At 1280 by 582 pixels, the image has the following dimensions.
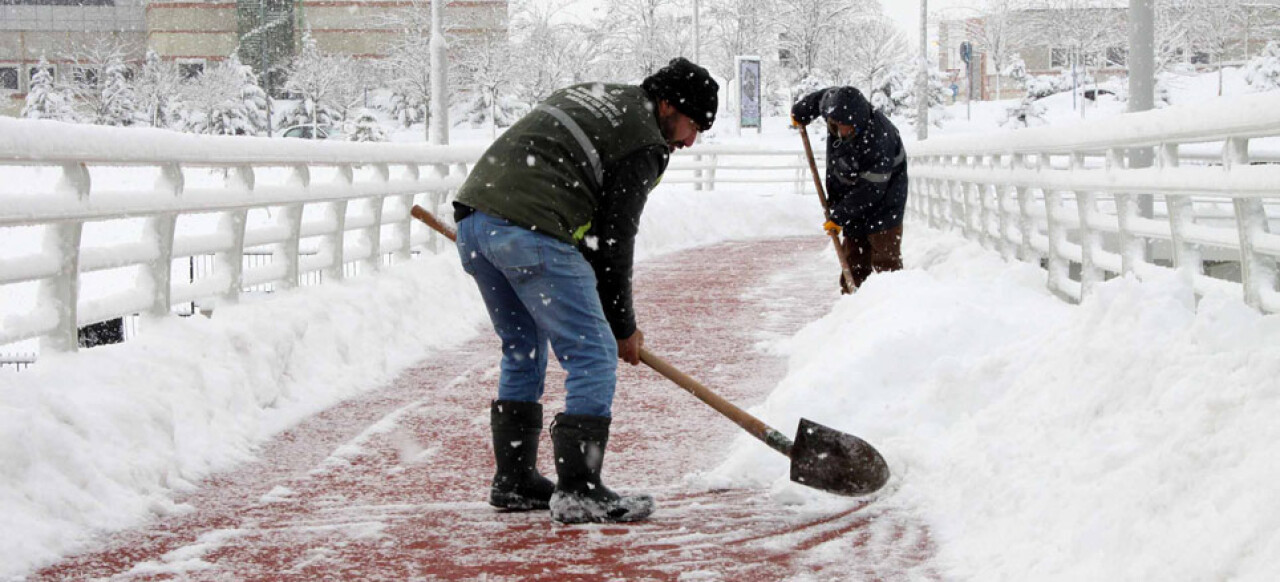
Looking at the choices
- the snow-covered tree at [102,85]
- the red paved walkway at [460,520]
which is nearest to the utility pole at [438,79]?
the red paved walkway at [460,520]

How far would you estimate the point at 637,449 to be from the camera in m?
6.05

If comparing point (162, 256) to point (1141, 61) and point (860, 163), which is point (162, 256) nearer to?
point (860, 163)

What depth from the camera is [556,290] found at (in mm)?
4426

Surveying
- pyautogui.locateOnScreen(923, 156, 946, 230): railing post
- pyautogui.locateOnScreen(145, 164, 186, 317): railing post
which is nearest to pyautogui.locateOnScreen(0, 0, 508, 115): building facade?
pyautogui.locateOnScreen(923, 156, 946, 230): railing post

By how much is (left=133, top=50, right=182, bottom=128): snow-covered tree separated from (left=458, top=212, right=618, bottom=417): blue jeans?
199 ft

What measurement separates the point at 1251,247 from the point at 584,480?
2549 mm

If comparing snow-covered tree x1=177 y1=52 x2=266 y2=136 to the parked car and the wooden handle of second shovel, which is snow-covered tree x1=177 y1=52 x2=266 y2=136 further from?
the wooden handle of second shovel

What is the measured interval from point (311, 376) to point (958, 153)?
7.11 metres

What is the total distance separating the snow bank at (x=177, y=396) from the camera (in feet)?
14.8

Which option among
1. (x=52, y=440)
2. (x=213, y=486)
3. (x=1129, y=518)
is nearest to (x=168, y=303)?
(x=213, y=486)

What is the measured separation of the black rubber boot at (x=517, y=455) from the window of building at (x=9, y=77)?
7167cm

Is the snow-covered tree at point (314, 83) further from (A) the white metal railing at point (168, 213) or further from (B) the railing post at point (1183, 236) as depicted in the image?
(B) the railing post at point (1183, 236)

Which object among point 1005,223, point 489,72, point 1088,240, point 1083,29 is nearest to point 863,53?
point 1083,29

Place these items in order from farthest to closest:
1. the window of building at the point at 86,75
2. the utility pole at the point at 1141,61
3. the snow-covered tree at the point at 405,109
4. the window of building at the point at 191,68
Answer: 1. the snow-covered tree at the point at 405,109
2. the window of building at the point at 191,68
3. the window of building at the point at 86,75
4. the utility pole at the point at 1141,61
